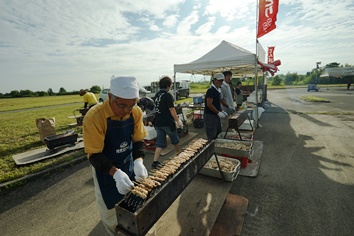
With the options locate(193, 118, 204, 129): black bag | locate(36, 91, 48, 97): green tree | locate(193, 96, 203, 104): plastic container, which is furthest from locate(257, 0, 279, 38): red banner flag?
locate(36, 91, 48, 97): green tree

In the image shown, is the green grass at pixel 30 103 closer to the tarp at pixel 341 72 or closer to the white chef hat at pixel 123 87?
the white chef hat at pixel 123 87

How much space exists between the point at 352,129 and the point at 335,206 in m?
6.86

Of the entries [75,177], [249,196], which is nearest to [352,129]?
[249,196]

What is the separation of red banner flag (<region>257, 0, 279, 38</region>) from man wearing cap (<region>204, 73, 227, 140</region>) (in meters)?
4.78

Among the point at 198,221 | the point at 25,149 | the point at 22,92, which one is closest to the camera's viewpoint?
the point at 198,221

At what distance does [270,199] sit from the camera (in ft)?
11.3

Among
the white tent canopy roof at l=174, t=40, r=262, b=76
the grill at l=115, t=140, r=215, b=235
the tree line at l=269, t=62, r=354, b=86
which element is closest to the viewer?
the grill at l=115, t=140, r=215, b=235

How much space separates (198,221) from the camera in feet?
8.73

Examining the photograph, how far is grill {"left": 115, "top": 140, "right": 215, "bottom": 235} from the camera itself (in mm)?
1438

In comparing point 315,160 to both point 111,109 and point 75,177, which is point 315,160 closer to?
point 111,109

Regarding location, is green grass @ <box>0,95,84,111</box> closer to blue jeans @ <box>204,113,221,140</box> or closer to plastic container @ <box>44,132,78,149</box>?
plastic container @ <box>44,132,78,149</box>

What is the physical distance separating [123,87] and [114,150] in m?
0.71

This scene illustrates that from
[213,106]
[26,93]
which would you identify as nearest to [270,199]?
[213,106]

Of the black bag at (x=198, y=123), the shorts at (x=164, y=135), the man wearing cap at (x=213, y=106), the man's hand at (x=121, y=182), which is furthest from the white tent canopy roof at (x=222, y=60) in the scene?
the man's hand at (x=121, y=182)
